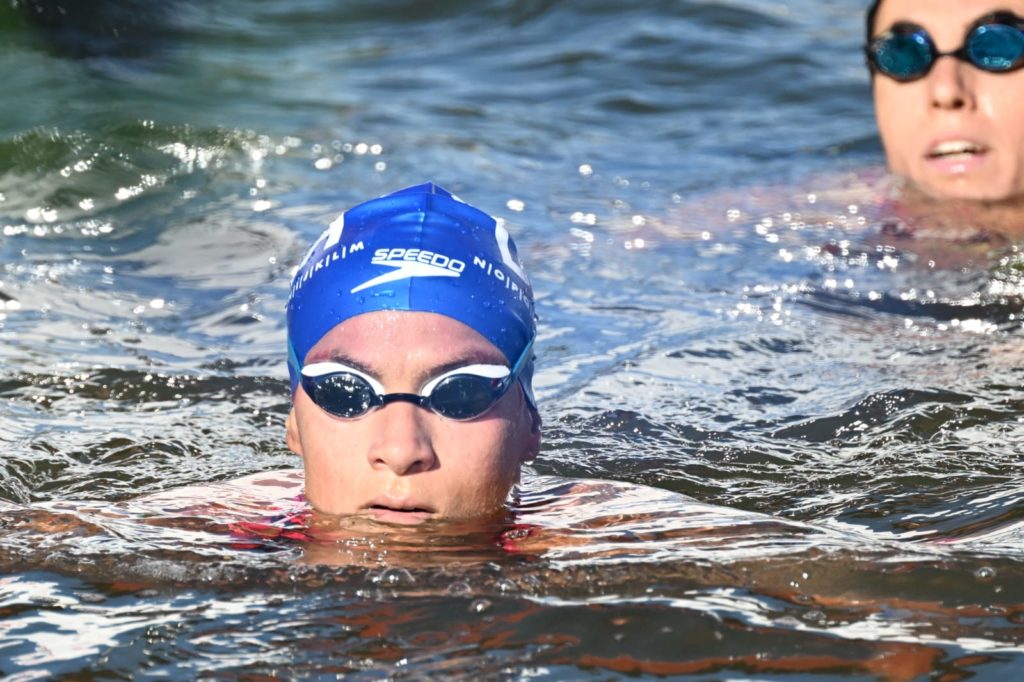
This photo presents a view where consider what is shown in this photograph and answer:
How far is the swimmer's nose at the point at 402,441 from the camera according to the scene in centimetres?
417

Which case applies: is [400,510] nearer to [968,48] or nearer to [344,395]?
[344,395]

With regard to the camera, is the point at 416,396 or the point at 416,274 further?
the point at 416,274

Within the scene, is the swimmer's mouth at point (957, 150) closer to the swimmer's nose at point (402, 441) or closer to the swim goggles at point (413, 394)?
the swim goggles at point (413, 394)

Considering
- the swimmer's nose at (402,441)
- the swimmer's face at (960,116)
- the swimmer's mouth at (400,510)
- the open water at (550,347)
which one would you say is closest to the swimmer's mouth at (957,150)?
the swimmer's face at (960,116)

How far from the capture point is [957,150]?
802 centimetres

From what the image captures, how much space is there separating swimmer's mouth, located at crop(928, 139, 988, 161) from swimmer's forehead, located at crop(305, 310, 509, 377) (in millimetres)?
4188

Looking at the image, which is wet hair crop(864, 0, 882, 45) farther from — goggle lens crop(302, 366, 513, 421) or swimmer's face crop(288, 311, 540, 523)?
goggle lens crop(302, 366, 513, 421)

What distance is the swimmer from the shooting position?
4242mm

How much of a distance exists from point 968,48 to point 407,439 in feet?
15.7

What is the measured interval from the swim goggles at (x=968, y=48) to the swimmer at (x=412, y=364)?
12.7ft

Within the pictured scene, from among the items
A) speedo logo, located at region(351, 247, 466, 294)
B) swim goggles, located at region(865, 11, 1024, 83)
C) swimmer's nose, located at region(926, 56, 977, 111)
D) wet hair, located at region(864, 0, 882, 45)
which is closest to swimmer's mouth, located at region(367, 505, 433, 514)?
speedo logo, located at region(351, 247, 466, 294)

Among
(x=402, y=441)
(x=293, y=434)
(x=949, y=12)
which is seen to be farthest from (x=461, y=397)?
(x=949, y=12)

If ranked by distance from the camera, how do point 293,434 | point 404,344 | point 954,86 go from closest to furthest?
point 404,344, point 293,434, point 954,86

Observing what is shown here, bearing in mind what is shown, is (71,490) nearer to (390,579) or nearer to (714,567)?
(390,579)
